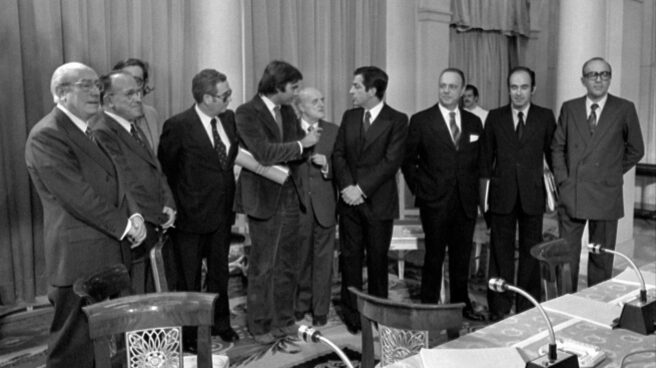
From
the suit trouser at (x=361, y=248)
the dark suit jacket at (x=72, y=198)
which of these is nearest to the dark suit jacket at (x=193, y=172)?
the dark suit jacket at (x=72, y=198)

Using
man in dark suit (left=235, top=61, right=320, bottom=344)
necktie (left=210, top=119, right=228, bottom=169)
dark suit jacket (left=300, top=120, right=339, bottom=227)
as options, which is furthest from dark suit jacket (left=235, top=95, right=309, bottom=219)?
dark suit jacket (left=300, top=120, right=339, bottom=227)

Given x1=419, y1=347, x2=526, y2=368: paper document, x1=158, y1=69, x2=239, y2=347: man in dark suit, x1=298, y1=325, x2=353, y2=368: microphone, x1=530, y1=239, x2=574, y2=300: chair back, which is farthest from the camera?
x1=158, y1=69, x2=239, y2=347: man in dark suit

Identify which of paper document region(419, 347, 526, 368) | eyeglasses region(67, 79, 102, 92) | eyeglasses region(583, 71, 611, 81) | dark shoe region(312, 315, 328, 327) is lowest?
dark shoe region(312, 315, 328, 327)

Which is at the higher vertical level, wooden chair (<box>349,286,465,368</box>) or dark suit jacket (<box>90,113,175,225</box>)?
dark suit jacket (<box>90,113,175,225</box>)

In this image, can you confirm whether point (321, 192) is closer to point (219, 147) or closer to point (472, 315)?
point (219, 147)

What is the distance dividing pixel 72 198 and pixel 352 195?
165cm

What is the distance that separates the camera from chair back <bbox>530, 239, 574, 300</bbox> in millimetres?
2662

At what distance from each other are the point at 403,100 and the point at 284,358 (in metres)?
3.67

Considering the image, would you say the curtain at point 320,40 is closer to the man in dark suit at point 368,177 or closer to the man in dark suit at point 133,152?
the man in dark suit at point 368,177

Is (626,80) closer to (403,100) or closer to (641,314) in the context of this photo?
(403,100)

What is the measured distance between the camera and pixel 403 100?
6.64m

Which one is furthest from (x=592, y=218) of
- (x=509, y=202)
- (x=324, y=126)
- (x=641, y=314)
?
(x=641, y=314)

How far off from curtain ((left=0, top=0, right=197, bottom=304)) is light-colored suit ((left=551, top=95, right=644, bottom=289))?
3.14 metres

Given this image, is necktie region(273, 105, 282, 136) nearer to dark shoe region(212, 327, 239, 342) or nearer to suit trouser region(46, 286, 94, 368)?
dark shoe region(212, 327, 239, 342)
